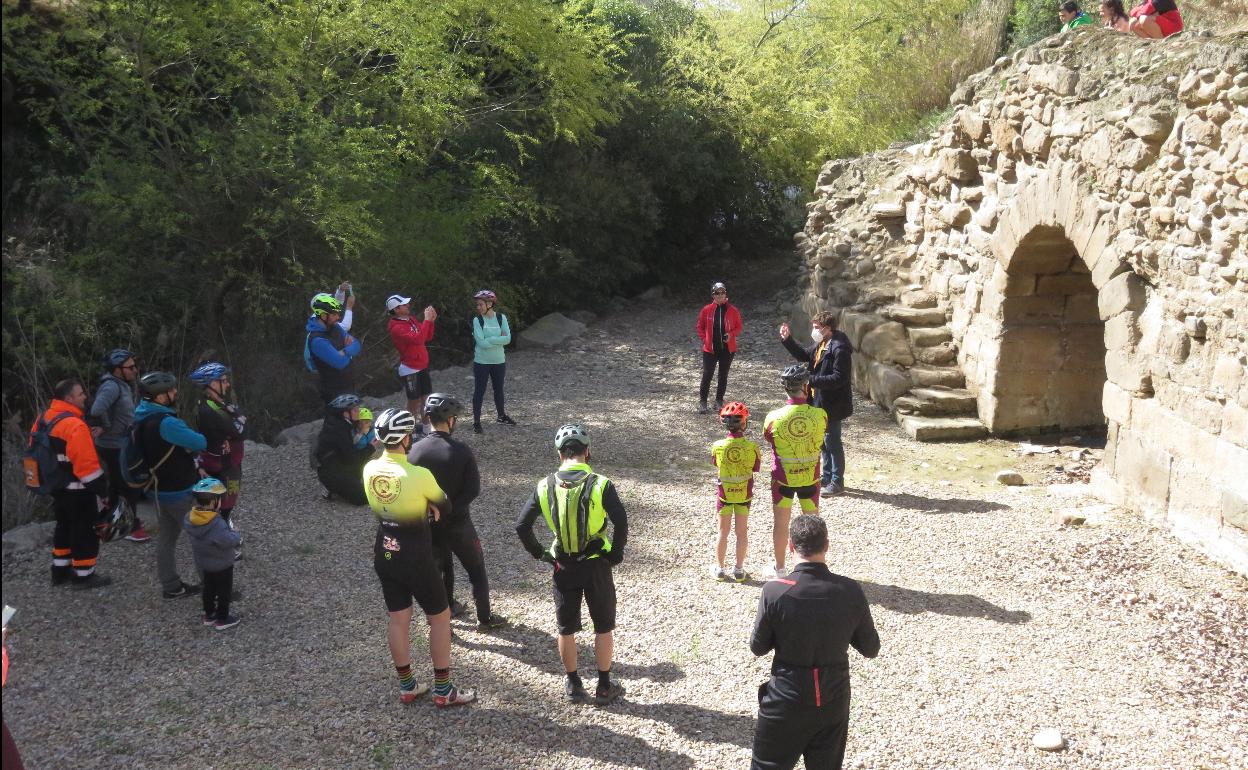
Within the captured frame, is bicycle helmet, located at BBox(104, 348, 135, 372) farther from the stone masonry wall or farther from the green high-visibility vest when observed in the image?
the stone masonry wall

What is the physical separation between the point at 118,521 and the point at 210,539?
196 cm

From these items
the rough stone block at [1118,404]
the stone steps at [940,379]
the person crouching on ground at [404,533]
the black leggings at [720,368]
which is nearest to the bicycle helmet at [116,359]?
the person crouching on ground at [404,533]

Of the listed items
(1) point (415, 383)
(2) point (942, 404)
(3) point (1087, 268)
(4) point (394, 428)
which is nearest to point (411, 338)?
(1) point (415, 383)

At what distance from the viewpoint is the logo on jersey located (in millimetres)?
4566

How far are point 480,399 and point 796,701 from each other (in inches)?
253

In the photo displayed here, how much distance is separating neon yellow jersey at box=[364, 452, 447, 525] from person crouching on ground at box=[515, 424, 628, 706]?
18.7 inches

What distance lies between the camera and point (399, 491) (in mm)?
4566

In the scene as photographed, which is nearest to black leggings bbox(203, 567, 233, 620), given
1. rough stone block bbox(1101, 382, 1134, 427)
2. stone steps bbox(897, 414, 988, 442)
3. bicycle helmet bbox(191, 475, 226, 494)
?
bicycle helmet bbox(191, 475, 226, 494)

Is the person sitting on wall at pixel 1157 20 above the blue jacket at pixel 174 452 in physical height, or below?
above

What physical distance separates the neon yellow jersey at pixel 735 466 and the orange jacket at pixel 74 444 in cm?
373

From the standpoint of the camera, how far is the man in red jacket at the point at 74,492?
19.4 feet

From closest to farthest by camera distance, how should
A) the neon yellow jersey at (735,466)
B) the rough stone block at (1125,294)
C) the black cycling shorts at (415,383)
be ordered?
1. the neon yellow jersey at (735,466)
2. the rough stone block at (1125,294)
3. the black cycling shorts at (415,383)

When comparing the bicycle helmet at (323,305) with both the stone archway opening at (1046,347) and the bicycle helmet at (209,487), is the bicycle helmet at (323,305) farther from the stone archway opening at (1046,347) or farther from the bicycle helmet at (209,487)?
the stone archway opening at (1046,347)

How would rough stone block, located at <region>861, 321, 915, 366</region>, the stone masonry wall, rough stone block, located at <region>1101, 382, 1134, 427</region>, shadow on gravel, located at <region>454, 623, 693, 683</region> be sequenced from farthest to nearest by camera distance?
rough stone block, located at <region>861, 321, 915, 366</region>
rough stone block, located at <region>1101, 382, 1134, 427</region>
the stone masonry wall
shadow on gravel, located at <region>454, 623, 693, 683</region>
